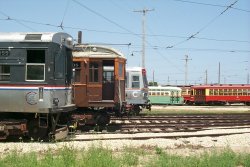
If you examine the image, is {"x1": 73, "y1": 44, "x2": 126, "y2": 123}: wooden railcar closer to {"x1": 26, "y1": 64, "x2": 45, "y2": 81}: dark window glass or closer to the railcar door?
the railcar door

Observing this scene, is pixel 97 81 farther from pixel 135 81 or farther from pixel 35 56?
pixel 135 81

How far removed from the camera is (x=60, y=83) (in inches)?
571

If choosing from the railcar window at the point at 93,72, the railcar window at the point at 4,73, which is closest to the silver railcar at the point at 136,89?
the railcar window at the point at 93,72

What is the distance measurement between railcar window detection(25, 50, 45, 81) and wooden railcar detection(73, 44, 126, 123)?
435 centimetres

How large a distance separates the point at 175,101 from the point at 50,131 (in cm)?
3959

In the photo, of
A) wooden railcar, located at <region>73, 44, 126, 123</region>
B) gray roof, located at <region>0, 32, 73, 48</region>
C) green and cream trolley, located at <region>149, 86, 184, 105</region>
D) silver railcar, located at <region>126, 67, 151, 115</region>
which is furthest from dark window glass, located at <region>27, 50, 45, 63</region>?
green and cream trolley, located at <region>149, 86, 184, 105</region>

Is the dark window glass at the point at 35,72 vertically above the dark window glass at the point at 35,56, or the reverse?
the dark window glass at the point at 35,56

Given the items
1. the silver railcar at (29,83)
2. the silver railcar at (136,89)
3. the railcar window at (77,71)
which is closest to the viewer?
the silver railcar at (29,83)

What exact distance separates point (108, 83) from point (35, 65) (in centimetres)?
564

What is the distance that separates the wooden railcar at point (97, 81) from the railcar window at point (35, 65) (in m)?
4.35

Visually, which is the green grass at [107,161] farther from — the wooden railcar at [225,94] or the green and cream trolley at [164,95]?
the wooden railcar at [225,94]

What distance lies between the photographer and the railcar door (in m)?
19.0

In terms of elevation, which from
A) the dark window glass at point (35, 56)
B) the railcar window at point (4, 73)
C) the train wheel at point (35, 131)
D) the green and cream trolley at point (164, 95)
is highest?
the dark window glass at point (35, 56)

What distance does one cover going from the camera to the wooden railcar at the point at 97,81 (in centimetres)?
1842
